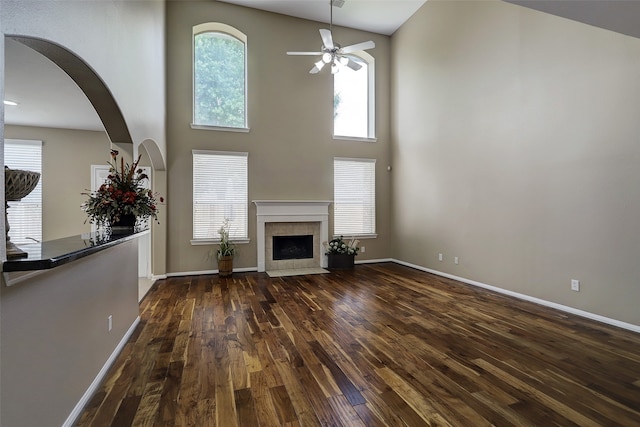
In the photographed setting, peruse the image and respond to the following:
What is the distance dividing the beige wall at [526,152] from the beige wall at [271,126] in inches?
38.9

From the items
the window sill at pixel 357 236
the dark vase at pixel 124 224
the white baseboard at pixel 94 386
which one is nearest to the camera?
the white baseboard at pixel 94 386

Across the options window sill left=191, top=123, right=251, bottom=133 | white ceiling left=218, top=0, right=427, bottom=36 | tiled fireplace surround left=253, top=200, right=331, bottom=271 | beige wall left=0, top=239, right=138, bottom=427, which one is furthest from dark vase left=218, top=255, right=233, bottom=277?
white ceiling left=218, top=0, right=427, bottom=36

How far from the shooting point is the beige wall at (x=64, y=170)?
5453 mm

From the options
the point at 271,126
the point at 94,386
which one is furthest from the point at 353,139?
the point at 94,386

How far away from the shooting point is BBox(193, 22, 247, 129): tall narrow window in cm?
600

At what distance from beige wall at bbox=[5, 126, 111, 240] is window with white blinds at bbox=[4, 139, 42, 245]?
8 centimetres

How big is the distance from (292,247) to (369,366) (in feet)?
14.0

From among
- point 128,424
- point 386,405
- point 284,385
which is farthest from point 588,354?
point 128,424

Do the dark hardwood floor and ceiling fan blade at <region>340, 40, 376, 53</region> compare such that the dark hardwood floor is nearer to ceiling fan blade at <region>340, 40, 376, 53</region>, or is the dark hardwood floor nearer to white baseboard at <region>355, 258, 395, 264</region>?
white baseboard at <region>355, 258, 395, 264</region>

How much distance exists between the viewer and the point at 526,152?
416cm

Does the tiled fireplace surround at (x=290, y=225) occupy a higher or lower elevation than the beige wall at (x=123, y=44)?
lower

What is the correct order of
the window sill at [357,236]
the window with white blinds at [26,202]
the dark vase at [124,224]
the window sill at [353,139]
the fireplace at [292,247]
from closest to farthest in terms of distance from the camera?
the dark vase at [124,224]
the window with white blinds at [26,202]
the fireplace at [292,247]
the window sill at [353,139]
the window sill at [357,236]

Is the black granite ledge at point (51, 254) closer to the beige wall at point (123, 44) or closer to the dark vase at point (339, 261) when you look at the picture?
the beige wall at point (123, 44)

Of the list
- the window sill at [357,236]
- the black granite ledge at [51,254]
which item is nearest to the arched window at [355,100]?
the window sill at [357,236]
